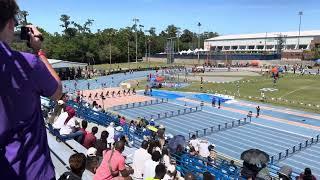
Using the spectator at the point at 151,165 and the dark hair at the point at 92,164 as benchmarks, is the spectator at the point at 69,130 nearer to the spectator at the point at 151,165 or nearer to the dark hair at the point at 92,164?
the dark hair at the point at 92,164

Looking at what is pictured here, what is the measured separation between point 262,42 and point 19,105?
14454 centimetres

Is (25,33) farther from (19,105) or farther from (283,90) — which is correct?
(283,90)

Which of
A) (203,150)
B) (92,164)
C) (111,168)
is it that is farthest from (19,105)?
(203,150)

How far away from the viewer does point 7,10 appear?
1668 millimetres

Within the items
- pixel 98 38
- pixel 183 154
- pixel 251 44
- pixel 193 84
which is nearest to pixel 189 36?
pixel 251 44

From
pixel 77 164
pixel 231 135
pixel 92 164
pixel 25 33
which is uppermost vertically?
pixel 25 33

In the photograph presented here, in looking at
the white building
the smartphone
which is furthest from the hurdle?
the white building

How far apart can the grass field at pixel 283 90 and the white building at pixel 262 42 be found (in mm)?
61435

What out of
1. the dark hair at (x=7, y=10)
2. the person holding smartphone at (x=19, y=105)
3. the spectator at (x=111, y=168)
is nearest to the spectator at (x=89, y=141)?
the spectator at (x=111, y=168)

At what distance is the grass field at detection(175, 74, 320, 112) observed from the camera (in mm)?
42209

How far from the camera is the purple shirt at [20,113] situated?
172cm

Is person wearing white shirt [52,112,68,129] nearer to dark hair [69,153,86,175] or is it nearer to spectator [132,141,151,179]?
spectator [132,141,151,179]

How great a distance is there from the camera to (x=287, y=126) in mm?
31250

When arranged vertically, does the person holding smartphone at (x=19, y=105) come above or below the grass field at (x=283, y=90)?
above
